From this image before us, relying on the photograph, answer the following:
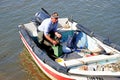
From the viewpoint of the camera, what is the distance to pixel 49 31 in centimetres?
1151

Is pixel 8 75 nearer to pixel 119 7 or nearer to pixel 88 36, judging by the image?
pixel 88 36

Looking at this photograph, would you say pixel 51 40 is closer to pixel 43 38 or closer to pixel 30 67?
pixel 43 38

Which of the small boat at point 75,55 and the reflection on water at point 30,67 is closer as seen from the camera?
the small boat at point 75,55

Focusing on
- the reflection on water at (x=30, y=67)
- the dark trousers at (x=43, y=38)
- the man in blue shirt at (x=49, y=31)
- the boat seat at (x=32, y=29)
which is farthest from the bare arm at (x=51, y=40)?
the reflection on water at (x=30, y=67)

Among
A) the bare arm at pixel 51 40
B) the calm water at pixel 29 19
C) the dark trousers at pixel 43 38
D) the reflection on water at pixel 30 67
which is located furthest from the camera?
the calm water at pixel 29 19

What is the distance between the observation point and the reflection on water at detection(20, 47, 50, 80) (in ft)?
38.5

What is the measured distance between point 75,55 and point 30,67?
2141 mm

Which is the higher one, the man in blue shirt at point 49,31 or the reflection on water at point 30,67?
the man in blue shirt at point 49,31

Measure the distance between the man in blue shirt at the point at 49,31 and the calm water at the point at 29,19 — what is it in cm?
143

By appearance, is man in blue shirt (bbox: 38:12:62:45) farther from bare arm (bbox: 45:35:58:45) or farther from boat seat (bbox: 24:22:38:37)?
boat seat (bbox: 24:22:38:37)

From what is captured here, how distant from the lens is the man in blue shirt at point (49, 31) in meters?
11.3

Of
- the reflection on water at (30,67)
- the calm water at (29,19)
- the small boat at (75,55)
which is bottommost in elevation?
the reflection on water at (30,67)

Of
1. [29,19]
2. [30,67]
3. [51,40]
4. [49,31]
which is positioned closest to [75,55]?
[51,40]

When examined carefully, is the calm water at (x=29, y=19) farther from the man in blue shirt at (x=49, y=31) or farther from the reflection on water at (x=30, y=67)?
the man in blue shirt at (x=49, y=31)
